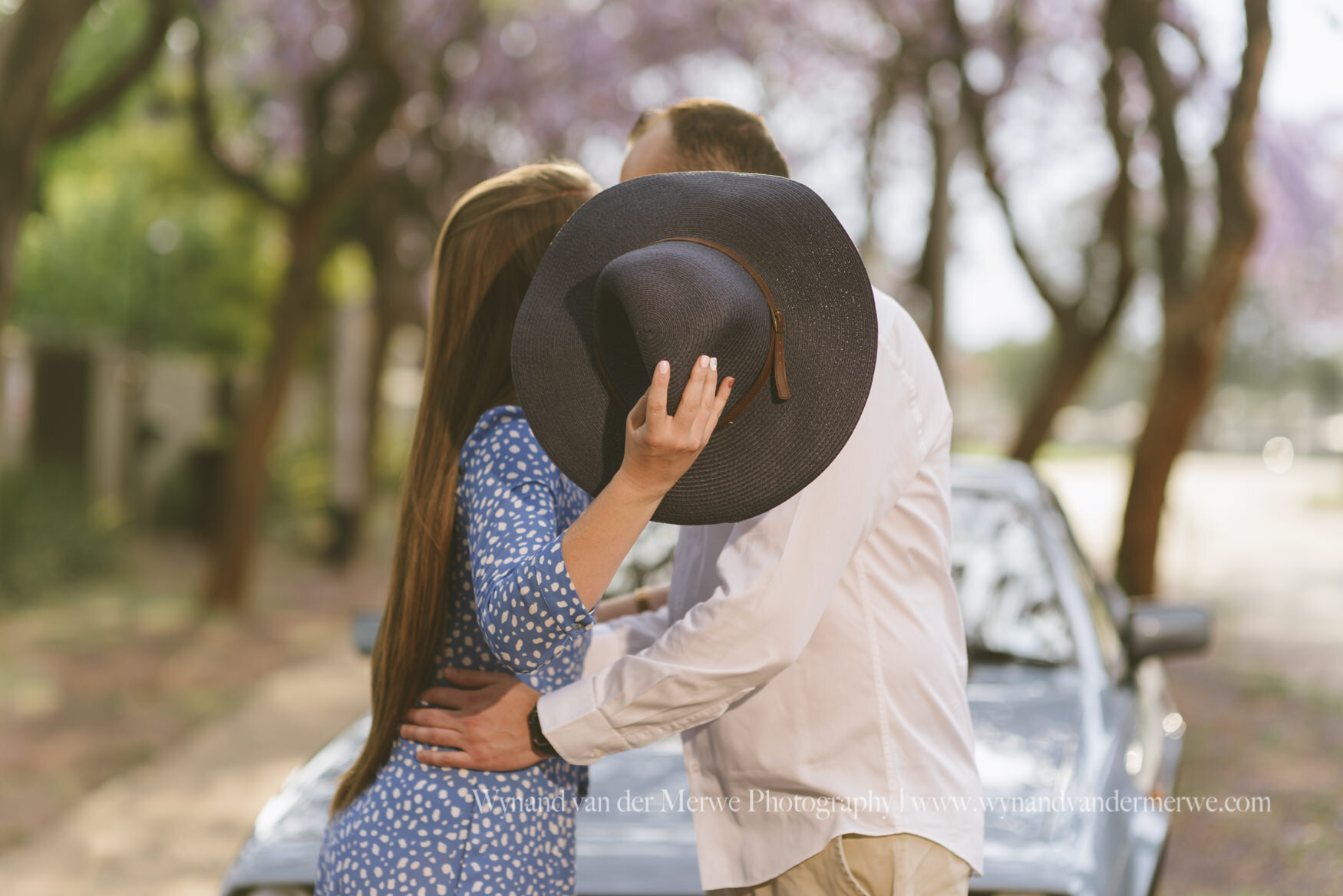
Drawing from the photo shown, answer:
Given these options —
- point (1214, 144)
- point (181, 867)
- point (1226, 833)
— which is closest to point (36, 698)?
point (181, 867)

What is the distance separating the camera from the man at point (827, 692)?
5.67 ft

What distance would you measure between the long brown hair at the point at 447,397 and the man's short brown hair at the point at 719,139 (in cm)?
24

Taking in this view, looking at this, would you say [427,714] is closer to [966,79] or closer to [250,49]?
[966,79]

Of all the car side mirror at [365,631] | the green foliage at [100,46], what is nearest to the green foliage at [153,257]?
the green foliage at [100,46]

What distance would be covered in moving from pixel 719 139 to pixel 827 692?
2.77ft

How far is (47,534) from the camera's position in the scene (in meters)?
12.3

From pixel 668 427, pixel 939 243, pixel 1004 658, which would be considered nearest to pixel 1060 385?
pixel 939 243

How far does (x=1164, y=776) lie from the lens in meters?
3.39

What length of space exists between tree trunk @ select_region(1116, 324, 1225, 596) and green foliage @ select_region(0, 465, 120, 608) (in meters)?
8.89

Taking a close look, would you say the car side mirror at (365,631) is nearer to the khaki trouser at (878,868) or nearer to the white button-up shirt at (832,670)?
the white button-up shirt at (832,670)

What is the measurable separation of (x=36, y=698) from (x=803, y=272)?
762 cm

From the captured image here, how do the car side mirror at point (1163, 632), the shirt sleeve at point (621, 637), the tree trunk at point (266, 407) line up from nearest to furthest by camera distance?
the shirt sleeve at point (621, 637)
the car side mirror at point (1163, 632)
the tree trunk at point (266, 407)

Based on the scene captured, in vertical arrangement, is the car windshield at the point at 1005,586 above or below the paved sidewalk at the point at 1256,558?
above

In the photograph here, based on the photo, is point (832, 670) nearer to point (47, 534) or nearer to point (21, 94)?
point (21, 94)
